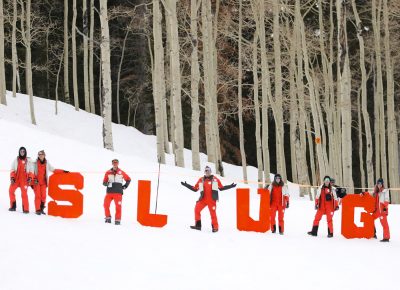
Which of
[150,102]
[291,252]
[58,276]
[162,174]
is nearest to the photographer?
[58,276]

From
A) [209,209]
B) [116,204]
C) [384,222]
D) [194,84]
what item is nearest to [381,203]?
[384,222]

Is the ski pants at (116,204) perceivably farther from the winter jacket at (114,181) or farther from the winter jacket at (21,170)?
the winter jacket at (21,170)

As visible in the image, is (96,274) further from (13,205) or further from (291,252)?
(13,205)

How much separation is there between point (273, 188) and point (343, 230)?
1841 mm

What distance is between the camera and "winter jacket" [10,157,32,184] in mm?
14852

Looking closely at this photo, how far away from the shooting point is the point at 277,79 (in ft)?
87.9

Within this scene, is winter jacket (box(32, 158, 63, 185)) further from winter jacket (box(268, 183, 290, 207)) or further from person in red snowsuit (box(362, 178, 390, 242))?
person in red snowsuit (box(362, 178, 390, 242))

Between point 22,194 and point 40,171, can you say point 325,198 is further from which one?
point 22,194

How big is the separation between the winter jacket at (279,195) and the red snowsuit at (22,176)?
5476 millimetres

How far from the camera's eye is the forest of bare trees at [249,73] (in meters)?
25.1

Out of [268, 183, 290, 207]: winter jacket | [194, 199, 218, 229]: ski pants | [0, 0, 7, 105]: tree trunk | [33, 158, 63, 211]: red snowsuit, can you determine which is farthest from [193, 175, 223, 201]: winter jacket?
[0, 0, 7, 105]: tree trunk

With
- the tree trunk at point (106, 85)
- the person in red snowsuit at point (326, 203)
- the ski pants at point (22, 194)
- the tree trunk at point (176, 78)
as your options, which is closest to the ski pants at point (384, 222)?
the person in red snowsuit at point (326, 203)

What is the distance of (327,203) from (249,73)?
94.6 ft

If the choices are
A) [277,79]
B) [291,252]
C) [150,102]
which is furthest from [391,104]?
[150,102]
